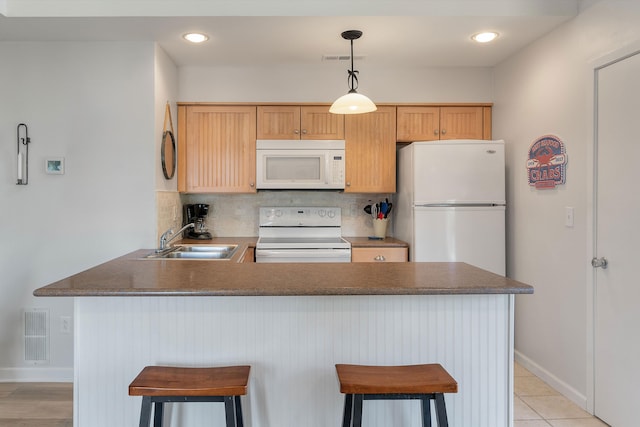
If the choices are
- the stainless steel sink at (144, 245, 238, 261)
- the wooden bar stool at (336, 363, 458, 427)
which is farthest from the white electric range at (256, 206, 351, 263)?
the wooden bar stool at (336, 363, 458, 427)

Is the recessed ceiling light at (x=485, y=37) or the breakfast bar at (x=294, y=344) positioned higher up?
the recessed ceiling light at (x=485, y=37)

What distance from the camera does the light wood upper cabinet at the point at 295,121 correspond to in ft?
12.1

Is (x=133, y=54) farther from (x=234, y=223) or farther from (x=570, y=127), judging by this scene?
(x=570, y=127)

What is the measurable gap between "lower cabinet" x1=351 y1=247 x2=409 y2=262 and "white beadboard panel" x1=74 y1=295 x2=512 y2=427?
5.59 ft

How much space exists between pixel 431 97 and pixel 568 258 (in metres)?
1.80

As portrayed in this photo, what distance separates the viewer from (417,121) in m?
3.73

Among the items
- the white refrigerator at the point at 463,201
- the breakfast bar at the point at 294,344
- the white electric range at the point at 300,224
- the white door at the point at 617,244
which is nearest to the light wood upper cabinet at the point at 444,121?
the white refrigerator at the point at 463,201

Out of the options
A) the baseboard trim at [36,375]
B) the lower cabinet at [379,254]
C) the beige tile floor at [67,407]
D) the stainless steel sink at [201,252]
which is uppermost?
the stainless steel sink at [201,252]

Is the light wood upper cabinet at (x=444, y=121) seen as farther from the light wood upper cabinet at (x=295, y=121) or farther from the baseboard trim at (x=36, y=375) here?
the baseboard trim at (x=36, y=375)

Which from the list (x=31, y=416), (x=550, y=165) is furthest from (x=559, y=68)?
(x=31, y=416)

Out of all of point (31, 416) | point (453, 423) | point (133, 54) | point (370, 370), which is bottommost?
point (31, 416)

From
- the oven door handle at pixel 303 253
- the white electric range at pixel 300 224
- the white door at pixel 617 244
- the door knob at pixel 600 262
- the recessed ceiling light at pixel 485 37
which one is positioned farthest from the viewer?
the white electric range at pixel 300 224

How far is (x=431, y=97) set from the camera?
3715mm

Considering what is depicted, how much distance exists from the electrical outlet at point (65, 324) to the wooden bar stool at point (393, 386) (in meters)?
2.38
